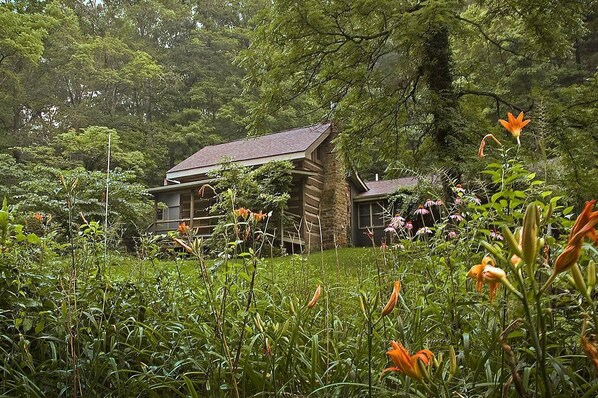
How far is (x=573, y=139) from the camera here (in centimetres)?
543

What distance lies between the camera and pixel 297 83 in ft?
24.0

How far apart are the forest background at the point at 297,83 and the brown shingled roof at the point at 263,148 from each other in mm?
898

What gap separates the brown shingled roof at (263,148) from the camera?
1439 centimetres

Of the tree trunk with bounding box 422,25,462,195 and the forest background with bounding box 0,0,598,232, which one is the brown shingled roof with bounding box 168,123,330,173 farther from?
the tree trunk with bounding box 422,25,462,195

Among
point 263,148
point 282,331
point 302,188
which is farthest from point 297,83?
point 263,148

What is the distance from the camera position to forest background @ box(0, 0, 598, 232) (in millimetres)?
6070

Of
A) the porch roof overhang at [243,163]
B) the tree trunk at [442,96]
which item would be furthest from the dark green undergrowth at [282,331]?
the porch roof overhang at [243,163]

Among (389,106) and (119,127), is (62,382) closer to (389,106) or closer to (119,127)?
(389,106)

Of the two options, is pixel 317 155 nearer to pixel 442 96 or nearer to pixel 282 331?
pixel 442 96

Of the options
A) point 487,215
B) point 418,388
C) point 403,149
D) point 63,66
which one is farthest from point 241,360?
point 63,66

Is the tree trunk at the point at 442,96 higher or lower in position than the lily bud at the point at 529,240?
higher

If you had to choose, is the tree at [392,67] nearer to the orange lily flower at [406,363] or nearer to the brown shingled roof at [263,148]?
the orange lily flower at [406,363]

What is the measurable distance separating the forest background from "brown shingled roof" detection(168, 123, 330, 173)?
90 cm

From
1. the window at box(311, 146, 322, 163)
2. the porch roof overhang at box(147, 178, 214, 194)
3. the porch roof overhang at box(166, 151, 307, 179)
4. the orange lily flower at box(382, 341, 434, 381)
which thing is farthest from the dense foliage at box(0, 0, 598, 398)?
the window at box(311, 146, 322, 163)
